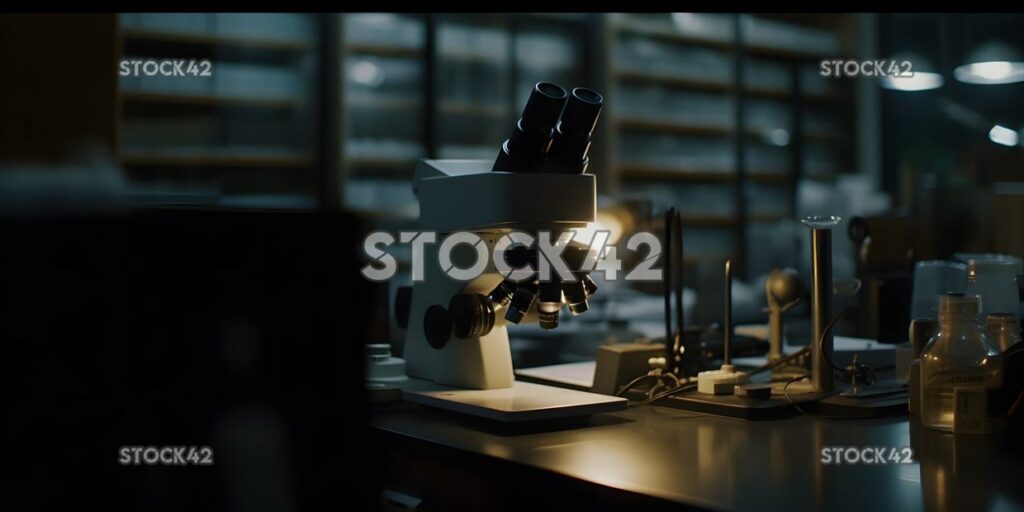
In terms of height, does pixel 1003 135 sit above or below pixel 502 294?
above

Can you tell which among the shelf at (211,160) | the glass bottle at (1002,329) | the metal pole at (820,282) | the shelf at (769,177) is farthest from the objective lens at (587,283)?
the shelf at (769,177)

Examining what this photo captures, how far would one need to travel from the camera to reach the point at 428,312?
1.56 m

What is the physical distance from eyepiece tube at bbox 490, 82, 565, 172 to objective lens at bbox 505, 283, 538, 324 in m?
0.18

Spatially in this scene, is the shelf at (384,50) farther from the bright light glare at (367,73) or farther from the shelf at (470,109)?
the shelf at (470,109)

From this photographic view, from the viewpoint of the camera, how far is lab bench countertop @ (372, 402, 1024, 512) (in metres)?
0.99

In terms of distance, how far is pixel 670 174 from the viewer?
6520 mm

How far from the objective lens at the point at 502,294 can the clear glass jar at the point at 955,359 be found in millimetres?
618

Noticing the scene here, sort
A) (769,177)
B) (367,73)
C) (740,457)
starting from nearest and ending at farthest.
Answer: (740,457) → (367,73) → (769,177)

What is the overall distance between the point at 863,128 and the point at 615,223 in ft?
19.3

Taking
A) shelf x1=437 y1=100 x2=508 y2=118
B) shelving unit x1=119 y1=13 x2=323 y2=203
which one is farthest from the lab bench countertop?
shelf x1=437 y1=100 x2=508 y2=118

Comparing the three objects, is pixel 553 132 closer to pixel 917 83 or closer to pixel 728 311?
pixel 728 311

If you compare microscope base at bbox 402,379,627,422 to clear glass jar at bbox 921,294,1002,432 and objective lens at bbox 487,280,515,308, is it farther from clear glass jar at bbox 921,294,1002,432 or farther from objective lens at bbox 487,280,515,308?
clear glass jar at bbox 921,294,1002,432

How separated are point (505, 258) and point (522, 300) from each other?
7 centimetres

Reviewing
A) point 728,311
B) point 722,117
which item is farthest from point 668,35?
point 728,311
